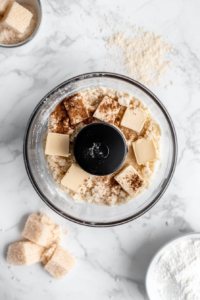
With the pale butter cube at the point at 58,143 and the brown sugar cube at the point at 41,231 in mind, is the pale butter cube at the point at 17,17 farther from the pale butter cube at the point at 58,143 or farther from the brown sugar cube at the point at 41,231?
the brown sugar cube at the point at 41,231

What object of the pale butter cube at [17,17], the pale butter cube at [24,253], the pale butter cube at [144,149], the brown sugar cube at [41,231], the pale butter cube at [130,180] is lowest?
the pale butter cube at [24,253]

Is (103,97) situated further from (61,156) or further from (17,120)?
(17,120)

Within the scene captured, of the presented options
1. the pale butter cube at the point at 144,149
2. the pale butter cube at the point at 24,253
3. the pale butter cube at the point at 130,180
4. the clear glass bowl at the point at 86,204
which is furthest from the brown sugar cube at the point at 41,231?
the pale butter cube at the point at 144,149

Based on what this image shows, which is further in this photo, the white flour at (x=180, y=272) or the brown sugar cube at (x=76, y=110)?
the white flour at (x=180, y=272)

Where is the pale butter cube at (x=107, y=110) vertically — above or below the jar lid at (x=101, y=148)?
above

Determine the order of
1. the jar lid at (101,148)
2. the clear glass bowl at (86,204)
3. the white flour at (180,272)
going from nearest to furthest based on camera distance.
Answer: the jar lid at (101,148) < the clear glass bowl at (86,204) < the white flour at (180,272)

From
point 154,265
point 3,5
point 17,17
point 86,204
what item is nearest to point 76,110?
point 86,204

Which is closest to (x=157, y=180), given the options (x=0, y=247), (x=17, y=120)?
(x=17, y=120)
